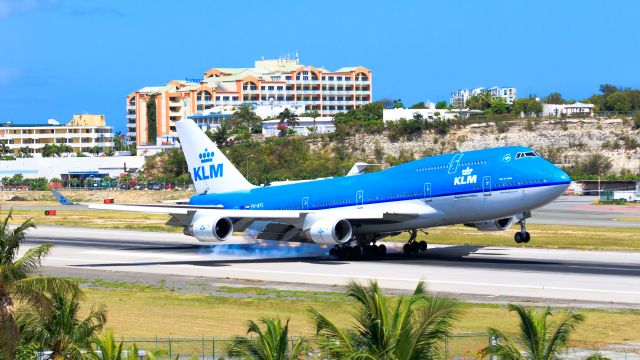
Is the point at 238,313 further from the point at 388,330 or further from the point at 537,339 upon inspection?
the point at 388,330

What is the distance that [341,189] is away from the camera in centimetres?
5588

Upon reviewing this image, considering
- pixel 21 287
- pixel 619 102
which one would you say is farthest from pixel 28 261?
pixel 619 102

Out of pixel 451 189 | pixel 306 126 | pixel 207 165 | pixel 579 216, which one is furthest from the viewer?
pixel 306 126

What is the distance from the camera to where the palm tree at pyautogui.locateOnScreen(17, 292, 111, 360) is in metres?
23.8

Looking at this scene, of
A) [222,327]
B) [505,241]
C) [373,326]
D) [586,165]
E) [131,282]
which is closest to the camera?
[373,326]

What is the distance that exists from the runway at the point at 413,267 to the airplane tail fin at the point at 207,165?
12.4 ft

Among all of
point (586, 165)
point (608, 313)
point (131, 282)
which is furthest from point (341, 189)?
point (586, 165)

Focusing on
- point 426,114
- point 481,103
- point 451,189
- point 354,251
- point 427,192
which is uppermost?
point 481,103

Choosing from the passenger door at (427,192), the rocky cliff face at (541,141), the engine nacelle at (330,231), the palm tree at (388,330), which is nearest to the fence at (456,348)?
the palm tree at (388,330)

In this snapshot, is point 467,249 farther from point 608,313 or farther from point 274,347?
point 274,347

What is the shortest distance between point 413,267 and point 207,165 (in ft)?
52.0

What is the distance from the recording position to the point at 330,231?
5247cm

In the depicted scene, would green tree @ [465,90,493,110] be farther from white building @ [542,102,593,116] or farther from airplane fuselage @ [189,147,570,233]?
airplane fuselage @ [189,147,570,233]

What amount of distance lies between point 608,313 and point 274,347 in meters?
18.7
